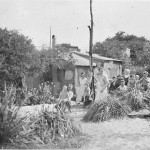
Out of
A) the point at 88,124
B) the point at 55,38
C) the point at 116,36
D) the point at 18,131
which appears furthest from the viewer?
the point at 116,36

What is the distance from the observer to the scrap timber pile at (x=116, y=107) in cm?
800

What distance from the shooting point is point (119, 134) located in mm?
6477

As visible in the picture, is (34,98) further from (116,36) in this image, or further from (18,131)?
(116,36)

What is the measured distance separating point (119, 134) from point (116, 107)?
1.87 m

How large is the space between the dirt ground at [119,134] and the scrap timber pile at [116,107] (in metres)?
0.29

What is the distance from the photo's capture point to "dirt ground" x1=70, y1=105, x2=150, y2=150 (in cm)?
547

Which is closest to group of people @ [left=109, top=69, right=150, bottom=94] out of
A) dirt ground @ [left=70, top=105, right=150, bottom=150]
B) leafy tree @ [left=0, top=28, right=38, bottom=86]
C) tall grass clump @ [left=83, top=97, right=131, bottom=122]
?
tall grass clump @ [left=83, top=97, right=131, bottom=122]

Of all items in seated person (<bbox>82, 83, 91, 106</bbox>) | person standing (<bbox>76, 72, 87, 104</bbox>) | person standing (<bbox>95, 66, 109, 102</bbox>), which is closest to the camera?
person standing (<bbox>95, 66, 109, 102</bbox>)

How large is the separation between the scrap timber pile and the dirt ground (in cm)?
29

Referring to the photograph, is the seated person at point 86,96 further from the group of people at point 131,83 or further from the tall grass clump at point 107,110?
the tall grass clump at point 107,110

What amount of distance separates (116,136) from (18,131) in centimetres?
235

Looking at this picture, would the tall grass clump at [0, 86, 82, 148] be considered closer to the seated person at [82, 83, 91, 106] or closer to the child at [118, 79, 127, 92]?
the child at [118, 79, 127, 92]

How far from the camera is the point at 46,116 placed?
6.24m

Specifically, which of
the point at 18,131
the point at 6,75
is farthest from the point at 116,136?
the point at 6,75
